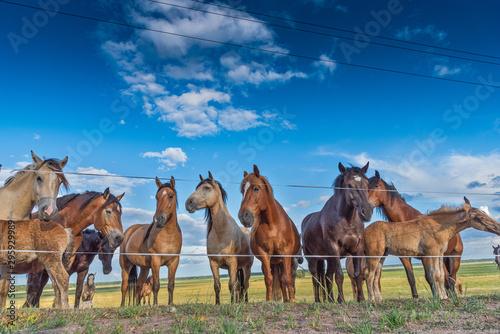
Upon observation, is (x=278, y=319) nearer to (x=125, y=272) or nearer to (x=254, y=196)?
(x=254, y=196)

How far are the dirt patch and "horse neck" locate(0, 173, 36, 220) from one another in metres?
2.08

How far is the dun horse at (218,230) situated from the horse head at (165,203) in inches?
20.6

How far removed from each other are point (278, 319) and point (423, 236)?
4.15m

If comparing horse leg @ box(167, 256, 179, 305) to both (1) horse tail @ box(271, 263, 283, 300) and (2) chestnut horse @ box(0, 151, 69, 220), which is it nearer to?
(1) horse tail @ box(271, 263, 283, 300)

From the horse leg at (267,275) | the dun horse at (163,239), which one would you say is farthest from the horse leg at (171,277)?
the horse leg at (267,275)

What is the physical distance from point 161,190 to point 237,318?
4016 mm

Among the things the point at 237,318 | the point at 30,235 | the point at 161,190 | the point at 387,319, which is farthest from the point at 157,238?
the point at 387,319

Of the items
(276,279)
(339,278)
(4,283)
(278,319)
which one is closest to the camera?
(278,319)

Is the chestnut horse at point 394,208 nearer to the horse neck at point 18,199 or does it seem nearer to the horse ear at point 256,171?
the horse ear at point 256,171

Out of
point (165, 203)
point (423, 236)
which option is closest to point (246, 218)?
point (165, 203)

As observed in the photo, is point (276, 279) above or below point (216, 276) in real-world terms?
below

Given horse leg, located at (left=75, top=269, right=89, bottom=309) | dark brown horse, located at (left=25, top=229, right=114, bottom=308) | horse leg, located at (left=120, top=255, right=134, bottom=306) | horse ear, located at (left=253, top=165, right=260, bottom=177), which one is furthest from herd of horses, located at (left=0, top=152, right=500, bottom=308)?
horse leg, located at (left=120, top=255, right=134, bottom=306)

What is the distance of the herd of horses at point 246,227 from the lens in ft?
21.1

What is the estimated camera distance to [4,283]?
650 cm
